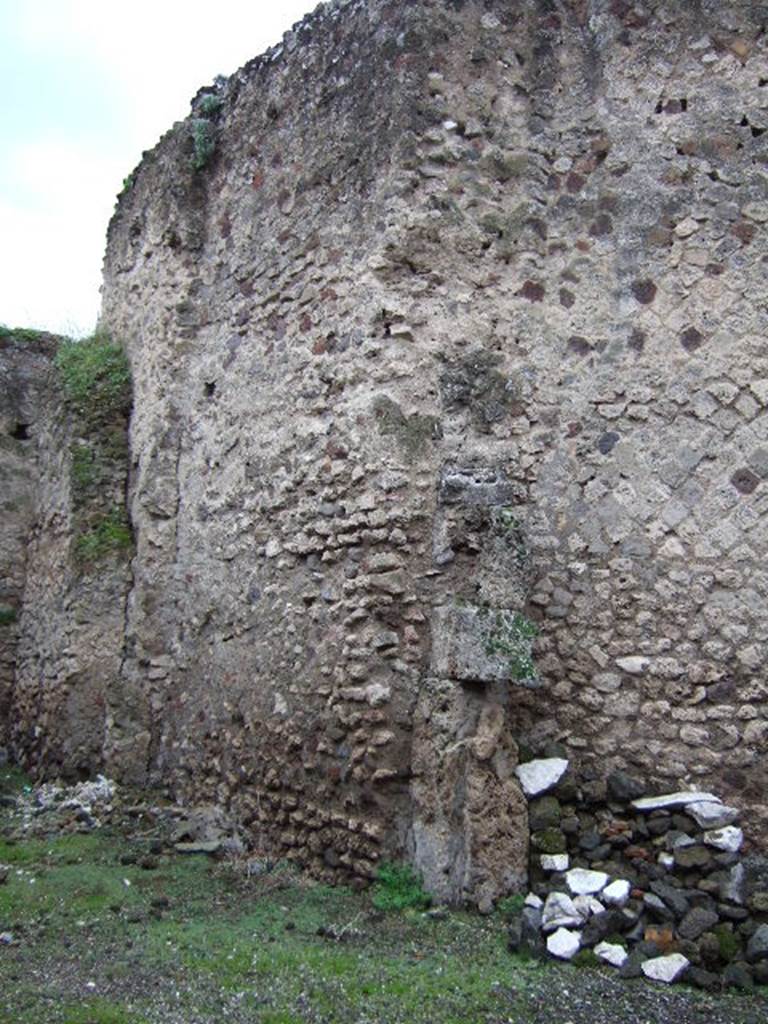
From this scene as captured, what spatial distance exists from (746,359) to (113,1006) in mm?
4445

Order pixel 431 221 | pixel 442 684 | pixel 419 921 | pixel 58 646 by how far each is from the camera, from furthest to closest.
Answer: pixel 58 646 < pixel 431 221 < pixel 442 684 < pixel 419 921

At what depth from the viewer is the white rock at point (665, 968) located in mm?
4688

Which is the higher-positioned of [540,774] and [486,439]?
[486,439]

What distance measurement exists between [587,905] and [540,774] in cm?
76

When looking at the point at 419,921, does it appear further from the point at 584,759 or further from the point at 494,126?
the point at 494,126

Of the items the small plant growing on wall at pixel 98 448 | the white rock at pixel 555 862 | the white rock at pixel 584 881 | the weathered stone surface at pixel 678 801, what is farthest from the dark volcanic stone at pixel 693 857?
the small plant growing on wall at pixel 98 448

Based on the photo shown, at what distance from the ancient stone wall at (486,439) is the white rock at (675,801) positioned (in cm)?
11

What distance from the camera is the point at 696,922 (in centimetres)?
496

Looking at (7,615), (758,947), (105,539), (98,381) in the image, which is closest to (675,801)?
(758,947)

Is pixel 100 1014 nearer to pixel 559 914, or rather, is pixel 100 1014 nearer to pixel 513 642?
pixel 559 914

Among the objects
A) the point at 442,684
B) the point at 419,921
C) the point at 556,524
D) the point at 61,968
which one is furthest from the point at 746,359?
the point at 61,968

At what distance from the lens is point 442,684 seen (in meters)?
5.69

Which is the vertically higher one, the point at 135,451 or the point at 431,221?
the point at 431,221

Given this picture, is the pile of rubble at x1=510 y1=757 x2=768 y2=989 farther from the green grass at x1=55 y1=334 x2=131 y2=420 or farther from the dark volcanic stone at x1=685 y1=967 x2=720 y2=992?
the green grass at x1=55 y1=334 x2=131 y2=420
